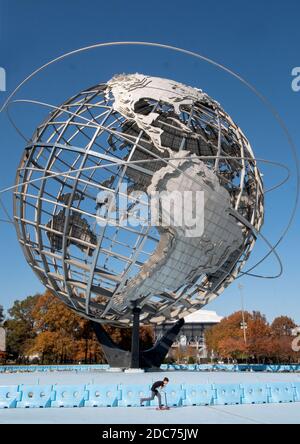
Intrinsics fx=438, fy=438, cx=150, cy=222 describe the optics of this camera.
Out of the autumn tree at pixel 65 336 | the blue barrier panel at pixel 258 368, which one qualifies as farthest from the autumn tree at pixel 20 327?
the blue barrier panel at pixel 258 368

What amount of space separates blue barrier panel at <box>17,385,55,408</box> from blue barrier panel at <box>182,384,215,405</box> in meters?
3.54

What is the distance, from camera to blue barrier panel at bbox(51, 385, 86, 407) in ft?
37.1

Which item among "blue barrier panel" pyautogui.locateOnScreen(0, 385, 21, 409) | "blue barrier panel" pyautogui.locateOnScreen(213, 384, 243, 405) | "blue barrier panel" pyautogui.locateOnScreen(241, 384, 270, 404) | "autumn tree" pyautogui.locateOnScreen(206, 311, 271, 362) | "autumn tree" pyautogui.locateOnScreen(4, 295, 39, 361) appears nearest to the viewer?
"blue barrier panel" pyautogui.locateOnScreen(0, 385, 21, 409)

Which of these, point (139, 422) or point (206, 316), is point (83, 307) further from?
point (206, 316)

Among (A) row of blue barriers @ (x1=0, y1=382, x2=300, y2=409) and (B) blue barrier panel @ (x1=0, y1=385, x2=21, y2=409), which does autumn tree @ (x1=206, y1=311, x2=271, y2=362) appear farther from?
(B) blue barrier panel @ (x1=0, y1=385, x2=21, y2=409)

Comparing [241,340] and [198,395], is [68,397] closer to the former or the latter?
[198,395]

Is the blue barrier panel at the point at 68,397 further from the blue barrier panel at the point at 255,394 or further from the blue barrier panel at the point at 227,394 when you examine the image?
the blue barrier panel at the point at 255,394

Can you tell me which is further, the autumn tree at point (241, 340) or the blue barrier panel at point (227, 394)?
the autumn tree at point (241, 340)

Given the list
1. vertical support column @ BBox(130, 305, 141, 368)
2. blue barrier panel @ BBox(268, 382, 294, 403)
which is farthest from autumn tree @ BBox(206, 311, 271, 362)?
blue barrier panel @ BBox(268, 382, 294, 403)

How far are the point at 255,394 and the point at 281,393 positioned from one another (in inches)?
35.8

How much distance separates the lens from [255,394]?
12422 mm

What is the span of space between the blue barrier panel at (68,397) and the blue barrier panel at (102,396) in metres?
0.20

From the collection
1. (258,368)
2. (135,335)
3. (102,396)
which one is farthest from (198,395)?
(258,368)

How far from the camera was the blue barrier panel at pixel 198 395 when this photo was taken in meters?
11.7
